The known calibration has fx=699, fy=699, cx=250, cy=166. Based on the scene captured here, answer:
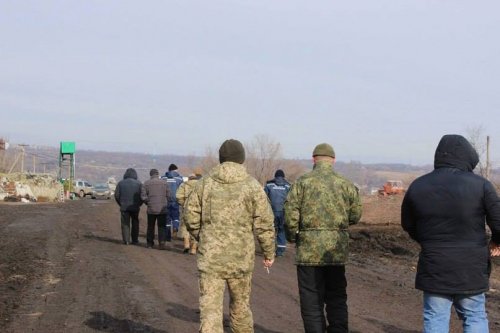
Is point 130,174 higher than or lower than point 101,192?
higher

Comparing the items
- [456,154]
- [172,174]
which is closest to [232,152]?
[456,154]

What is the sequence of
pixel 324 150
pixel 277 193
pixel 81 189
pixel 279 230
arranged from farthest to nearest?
pixel 81 189
pixel 279 230
pixel 277 193
pixel 324 150

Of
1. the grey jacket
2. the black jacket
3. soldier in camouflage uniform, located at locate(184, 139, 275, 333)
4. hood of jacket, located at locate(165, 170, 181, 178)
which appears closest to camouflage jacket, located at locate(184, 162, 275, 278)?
soldier in camouflage uniform, located at locate(184, 139, 275, 333)

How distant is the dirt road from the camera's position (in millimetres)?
8391

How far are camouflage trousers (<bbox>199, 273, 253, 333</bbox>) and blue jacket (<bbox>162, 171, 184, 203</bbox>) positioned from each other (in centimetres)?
1077

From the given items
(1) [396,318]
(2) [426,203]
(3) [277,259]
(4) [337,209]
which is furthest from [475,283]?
(3) [277,259]

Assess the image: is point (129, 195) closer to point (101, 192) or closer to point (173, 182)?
point (173, 182)

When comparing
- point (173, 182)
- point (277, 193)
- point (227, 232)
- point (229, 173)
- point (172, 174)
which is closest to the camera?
point (227, 232)

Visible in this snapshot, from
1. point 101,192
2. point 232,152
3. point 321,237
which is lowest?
point 101,192

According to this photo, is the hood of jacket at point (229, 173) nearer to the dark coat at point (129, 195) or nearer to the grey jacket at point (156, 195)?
the grey jacket at point (156, 195)

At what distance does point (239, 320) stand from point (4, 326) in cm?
331

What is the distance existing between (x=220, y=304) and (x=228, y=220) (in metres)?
0.74

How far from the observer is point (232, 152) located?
636 centimetres

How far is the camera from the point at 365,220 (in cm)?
3375
